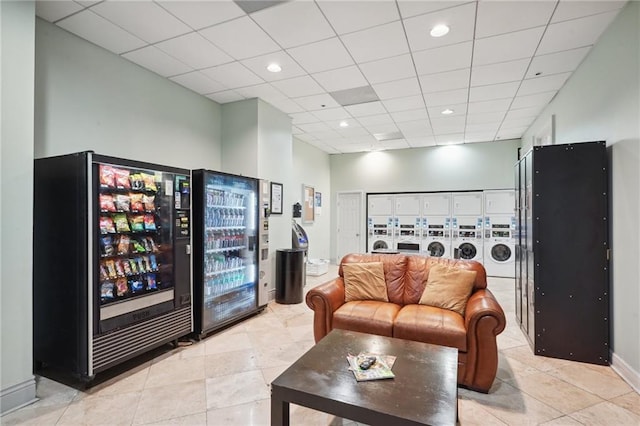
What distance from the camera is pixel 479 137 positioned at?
696cm

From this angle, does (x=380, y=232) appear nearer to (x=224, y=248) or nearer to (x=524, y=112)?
(x=524, y=112)

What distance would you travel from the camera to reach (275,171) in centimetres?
519

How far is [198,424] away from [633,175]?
12.6 feet

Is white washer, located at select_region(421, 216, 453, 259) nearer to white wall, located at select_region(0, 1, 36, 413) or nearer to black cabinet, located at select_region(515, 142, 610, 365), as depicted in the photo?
black cabinet, located at select_region(515, 142, 610, 365)

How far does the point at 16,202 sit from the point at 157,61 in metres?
2.16

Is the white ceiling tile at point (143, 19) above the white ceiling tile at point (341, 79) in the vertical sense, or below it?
above

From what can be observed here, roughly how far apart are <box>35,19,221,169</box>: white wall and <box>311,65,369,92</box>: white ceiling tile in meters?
1.87

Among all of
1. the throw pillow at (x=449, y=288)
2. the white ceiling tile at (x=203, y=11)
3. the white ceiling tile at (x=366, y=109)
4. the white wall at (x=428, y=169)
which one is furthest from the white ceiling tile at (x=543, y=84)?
the white ceiling tile at (x=203, y=11)

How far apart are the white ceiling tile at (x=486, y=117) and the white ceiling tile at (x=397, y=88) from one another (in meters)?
1.65

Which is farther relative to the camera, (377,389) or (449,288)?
(449,288)

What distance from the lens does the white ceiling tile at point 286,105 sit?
4.84m

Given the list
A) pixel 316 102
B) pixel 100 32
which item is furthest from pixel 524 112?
pixel 100 32

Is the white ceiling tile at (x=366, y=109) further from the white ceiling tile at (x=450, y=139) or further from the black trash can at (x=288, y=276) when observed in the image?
the black trash can at (x=288, y=276)

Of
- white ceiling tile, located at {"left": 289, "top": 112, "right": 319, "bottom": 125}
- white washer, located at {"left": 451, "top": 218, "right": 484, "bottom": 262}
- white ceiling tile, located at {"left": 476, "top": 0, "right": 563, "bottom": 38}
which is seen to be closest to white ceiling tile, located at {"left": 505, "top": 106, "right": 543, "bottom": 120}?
white washer, located at {"left": 451, "top": 218, "right": 484, "bottom": 262}
